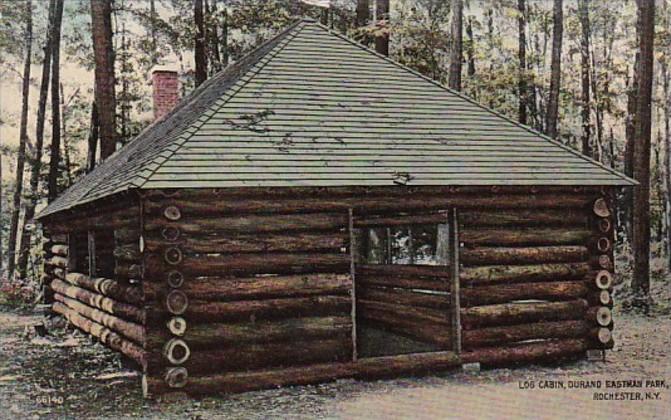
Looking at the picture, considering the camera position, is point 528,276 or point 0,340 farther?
point 0,340

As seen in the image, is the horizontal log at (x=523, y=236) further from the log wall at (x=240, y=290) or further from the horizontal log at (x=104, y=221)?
the horizontal log at (x=104, y=221)

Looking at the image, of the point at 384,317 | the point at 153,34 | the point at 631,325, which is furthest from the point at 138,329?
the point at 153,34

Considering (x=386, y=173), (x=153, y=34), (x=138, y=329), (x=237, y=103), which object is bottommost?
(x=138, y=329)

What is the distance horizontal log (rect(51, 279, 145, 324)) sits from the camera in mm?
10414

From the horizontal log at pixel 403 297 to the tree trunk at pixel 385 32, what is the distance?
6.83 m

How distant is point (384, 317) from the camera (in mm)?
14031

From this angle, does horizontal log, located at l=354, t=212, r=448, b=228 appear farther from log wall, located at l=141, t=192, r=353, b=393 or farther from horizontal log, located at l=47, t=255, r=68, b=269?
horizontal log, located at l=47, t=255, r=68, b=269

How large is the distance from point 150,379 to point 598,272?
6.62 meters

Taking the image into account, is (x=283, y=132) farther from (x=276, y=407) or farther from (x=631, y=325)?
(x=631, y=325)

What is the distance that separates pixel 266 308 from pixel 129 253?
2.29 metres

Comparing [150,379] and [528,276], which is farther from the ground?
[528,276]

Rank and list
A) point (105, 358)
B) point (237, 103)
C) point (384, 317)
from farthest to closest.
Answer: point (384, 317)
point (105, 358)
point (237, 103)

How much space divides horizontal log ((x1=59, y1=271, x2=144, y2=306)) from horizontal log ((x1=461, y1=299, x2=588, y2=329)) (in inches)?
177

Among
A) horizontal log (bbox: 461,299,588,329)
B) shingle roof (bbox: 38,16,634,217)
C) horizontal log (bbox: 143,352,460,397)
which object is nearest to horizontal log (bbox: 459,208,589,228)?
shingle roof (bbox: 38,16,634,217)
